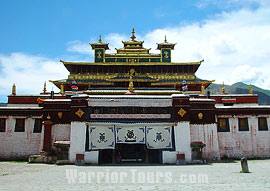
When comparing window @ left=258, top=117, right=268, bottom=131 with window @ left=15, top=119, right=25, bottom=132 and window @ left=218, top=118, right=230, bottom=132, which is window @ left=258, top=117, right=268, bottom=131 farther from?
window @ left=15, top=119, right=25, bottom=132

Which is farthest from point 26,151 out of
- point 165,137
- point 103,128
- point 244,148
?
point 244,148

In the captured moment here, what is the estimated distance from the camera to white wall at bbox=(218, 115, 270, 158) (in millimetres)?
23594

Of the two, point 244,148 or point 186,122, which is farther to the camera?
point 244,148

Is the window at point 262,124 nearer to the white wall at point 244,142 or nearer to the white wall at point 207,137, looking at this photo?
the white wall at point 244,142

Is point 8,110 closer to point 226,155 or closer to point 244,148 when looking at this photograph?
point 226,155

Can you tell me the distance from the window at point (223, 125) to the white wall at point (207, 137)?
4.53 ft

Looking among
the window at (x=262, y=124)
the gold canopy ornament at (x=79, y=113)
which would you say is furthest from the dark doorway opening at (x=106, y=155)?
the window at (x=262, y=124)

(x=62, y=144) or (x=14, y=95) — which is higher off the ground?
(x=14, y=95)

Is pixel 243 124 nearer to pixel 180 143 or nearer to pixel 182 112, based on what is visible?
pixel 182 112

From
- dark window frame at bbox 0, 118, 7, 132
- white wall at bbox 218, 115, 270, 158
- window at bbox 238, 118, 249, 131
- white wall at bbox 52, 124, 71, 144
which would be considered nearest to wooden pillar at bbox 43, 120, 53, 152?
white wall at bbox 52, 124, 71, 144

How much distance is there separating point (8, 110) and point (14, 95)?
12490 millimetres

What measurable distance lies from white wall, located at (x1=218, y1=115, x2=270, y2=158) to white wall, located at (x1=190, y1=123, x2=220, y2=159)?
1270 mm

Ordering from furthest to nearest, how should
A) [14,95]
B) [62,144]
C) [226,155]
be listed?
[14,95]
[226,155]
[62,144]

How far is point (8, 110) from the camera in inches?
973
